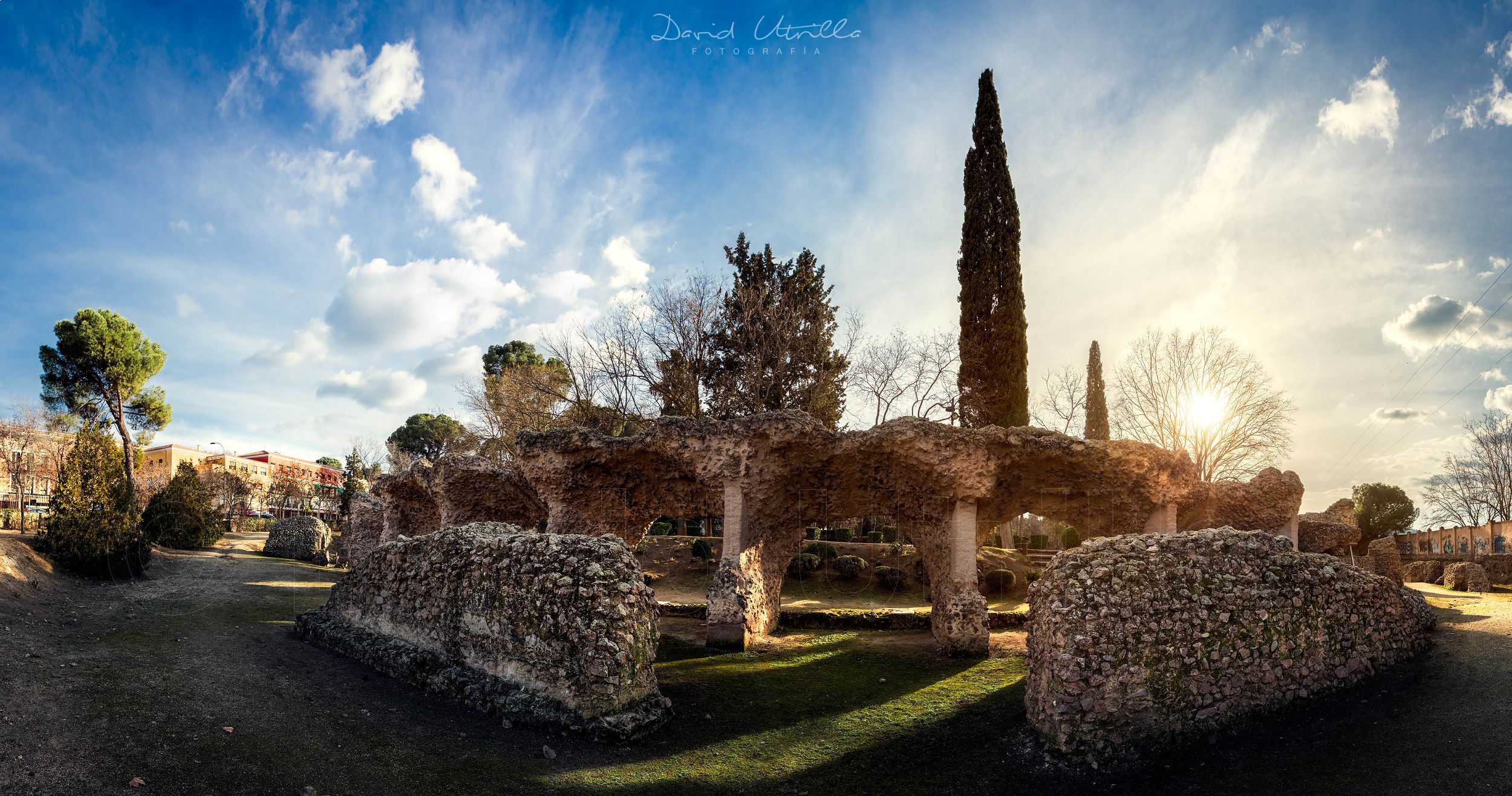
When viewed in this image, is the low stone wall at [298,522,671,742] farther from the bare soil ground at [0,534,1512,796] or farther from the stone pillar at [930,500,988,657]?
the stone pillar at [930,500,988,657]

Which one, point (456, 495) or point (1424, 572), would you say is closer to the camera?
point (456, 495)

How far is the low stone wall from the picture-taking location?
30.1 ft

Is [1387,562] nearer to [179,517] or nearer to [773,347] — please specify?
[773,347]

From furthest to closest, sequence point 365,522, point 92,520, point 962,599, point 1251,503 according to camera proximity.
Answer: point 365,522
point 1251,503
point 92,520
point 962,599

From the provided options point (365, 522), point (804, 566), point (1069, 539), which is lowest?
point (804, 566)

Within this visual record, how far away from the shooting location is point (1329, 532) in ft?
67.4

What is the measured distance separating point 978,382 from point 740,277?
13533 mm

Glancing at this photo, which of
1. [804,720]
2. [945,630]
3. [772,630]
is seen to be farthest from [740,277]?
[804,720]

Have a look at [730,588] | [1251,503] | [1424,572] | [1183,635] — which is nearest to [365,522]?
[730,588]

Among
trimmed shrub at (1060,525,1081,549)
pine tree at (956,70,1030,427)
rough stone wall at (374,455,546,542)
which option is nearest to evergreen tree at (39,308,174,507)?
rough stone wall at (374,455,546,542)

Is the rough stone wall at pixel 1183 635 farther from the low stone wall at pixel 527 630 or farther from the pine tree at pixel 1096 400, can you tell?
the pine tree at pixel 1096 400

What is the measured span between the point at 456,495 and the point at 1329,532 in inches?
998

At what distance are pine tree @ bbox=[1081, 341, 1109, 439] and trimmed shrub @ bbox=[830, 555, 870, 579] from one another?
15.7 metres

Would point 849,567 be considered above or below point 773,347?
below
